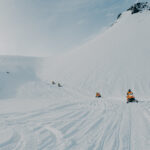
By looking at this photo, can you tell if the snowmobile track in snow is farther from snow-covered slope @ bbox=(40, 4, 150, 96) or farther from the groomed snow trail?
snow-covered slope @ bbox=(40, 4, 150, 96)

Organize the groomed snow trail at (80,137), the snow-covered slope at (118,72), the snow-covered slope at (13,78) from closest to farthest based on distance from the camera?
the groomed snow trail at (80,137)
the snow-covered slope at (118,72)
the snow-covered slope at (13,78)

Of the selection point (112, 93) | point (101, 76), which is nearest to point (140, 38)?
point (101, 76)

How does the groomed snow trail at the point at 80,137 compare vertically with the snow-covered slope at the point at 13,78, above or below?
below

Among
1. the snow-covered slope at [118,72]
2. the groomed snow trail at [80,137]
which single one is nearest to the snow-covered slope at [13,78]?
the snow-covered slope at [118,72]

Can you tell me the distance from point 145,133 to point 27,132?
3.37 metres

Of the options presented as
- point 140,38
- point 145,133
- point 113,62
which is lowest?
point 145,133

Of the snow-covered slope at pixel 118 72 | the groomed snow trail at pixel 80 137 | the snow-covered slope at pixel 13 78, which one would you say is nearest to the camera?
the groomed snow trail at pixel 80 137

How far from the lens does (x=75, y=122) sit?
14.5 ft

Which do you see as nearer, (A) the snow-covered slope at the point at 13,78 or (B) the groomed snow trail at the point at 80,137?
(B) the groomed snow trail at the point at 80,137

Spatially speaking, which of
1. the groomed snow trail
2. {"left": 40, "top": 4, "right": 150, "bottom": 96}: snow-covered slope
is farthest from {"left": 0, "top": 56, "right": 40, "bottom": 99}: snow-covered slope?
the groomed snow trail

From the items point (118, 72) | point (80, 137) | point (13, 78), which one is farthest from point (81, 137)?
point (13, 78)

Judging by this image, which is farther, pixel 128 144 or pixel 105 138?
pixel 105 138

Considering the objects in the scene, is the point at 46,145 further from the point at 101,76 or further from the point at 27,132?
the point at 101,76

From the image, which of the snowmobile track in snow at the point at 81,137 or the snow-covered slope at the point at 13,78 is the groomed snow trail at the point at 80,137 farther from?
the snow-covered slope at the point at 13,78
